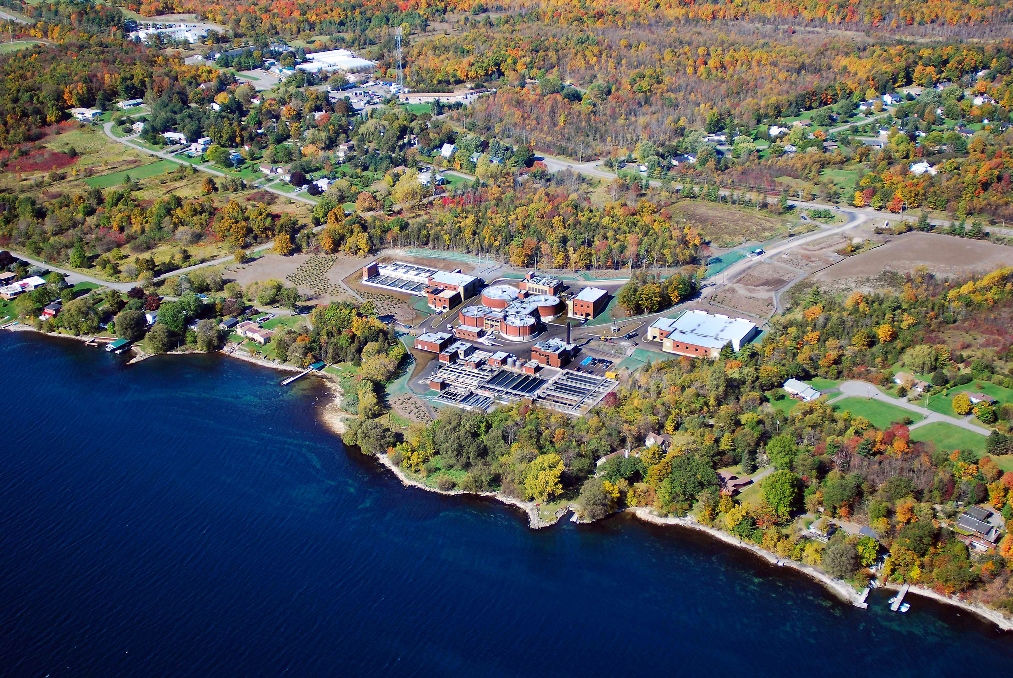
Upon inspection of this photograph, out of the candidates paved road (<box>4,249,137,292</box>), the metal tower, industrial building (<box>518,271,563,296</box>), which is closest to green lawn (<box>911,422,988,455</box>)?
industrial building (<box>518,271,563,296</box>)

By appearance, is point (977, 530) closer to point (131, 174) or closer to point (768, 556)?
point (768, 556)

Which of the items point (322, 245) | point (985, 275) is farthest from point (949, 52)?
point (322, 245)

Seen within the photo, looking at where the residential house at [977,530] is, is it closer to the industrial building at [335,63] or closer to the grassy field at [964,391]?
A: the grassy field at [964,391]

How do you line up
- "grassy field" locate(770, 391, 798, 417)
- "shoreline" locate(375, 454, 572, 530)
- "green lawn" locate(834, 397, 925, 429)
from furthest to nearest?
"grassy field" locate(770, 391, 798, 417) → "green lawn" locate(834, 397, 925, 429) → "shoreline" locate(375, 454, 572, 530)

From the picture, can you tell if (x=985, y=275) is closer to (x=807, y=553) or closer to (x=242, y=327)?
(x=807, y=553)

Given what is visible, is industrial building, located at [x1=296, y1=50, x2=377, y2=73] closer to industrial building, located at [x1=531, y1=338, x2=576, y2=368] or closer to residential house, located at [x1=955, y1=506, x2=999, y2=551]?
industrial building, located at [x1=531, y1=338, x2=576, y2=368]
